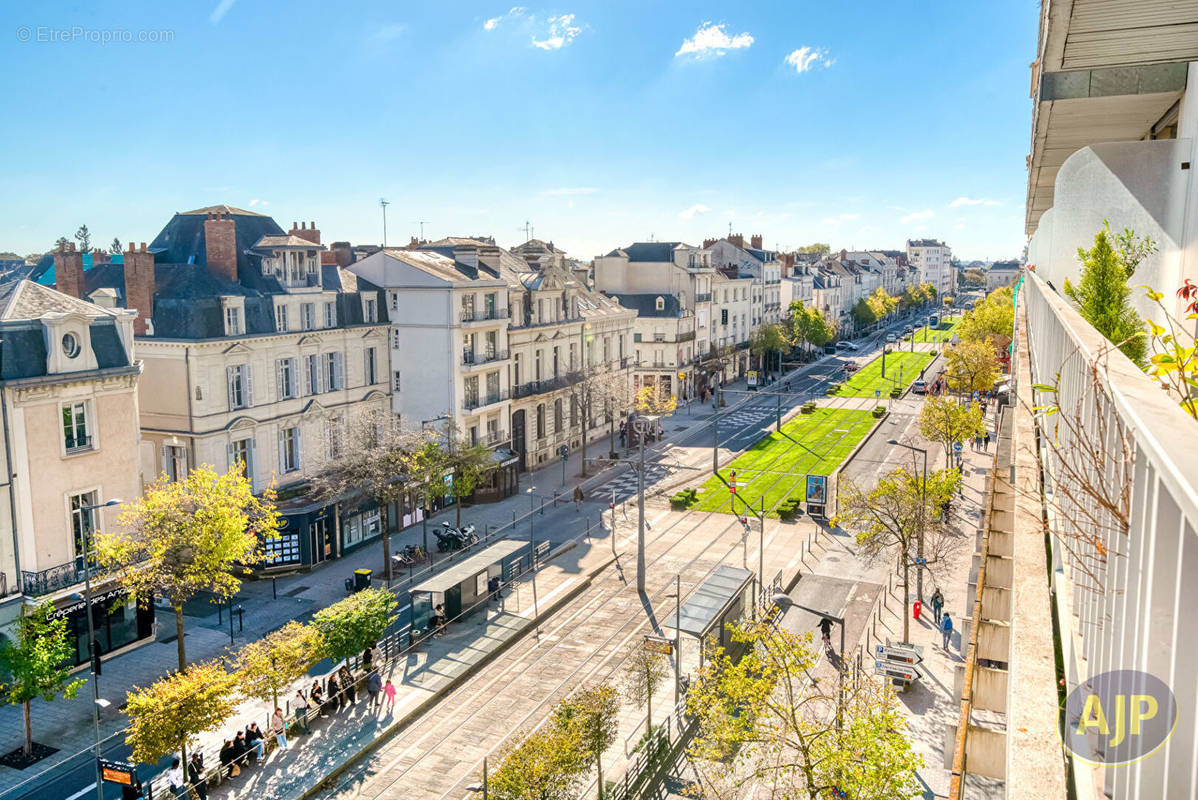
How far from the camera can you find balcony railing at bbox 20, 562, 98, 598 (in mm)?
26656

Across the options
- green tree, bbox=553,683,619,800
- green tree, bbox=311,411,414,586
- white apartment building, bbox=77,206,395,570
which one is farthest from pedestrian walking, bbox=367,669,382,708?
white apartment building, bbox=77,206,395,570

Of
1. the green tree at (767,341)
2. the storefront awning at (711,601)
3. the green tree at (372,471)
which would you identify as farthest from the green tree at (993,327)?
the green tree at (372,471)

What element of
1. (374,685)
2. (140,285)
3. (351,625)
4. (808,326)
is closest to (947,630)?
(374,685)

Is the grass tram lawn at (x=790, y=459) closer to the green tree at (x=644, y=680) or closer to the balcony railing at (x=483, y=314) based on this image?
the balcony railing at (x=483, y=314)

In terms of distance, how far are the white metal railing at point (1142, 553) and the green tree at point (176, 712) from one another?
20852 mm

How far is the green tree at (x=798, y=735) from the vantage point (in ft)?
51.5

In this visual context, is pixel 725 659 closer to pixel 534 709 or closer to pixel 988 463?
pixel 534 709

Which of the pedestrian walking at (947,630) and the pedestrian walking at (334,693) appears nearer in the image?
the pedestrian walking at (334,693)

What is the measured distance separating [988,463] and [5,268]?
6517cm

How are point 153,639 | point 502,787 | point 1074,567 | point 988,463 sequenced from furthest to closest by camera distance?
point 988,463, point 153,639, point 502,787, point 1074,567

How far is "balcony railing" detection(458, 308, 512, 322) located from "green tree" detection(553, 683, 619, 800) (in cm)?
2757

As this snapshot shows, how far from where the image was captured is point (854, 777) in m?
15.6

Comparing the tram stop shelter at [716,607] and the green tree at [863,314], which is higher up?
the green tree at [863,314]

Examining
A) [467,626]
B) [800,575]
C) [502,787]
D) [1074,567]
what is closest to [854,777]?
[502,787]
